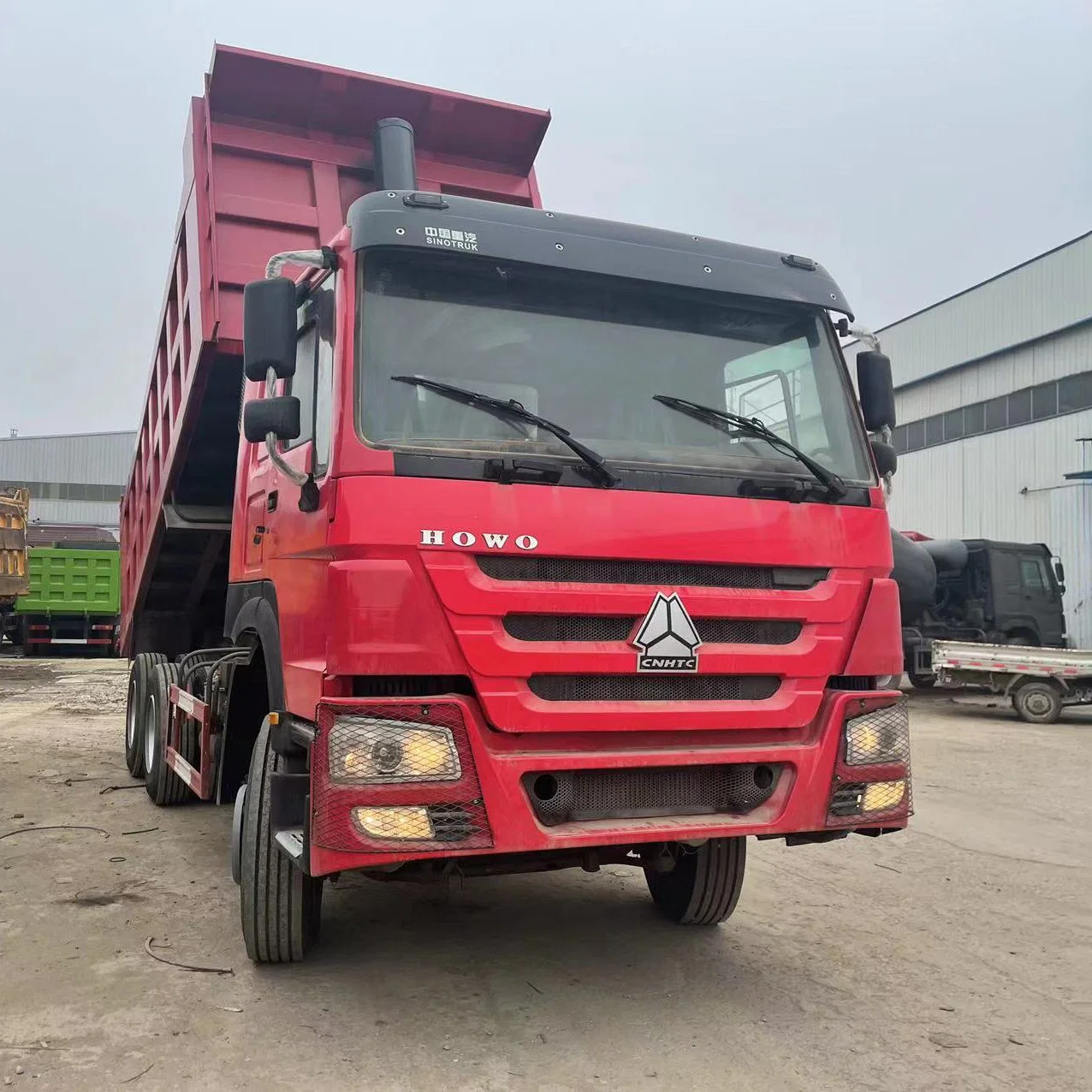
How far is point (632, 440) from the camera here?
3539mm

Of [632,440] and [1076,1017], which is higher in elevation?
[632,440]

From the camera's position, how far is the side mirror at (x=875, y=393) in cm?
409

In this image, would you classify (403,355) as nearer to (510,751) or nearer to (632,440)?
(632,440)

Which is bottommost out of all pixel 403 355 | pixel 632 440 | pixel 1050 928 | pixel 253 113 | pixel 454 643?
pixel 1050 928

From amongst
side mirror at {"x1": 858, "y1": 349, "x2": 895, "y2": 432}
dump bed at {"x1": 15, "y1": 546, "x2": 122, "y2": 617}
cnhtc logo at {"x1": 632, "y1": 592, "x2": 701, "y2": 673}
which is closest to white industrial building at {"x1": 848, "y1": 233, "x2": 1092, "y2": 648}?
dump bed at {"x1": 15, "y1": 546, "x2": 122, "y2": 617}

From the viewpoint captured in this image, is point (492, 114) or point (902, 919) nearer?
point (902, 919)

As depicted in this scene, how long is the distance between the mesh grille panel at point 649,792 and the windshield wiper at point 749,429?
39.3 inches

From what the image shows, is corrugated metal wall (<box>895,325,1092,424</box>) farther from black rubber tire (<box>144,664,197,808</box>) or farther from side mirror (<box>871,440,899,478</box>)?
side mirror (<box>871,440,899,478</box>)

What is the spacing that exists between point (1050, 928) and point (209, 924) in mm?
3703

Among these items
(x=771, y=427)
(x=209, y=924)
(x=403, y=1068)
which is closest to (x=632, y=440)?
(x=771, y=427)

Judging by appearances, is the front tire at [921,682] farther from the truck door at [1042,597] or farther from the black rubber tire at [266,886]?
the black rubber tire at [266,886]

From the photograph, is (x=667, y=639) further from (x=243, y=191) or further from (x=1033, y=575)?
(x=1033, y=575)

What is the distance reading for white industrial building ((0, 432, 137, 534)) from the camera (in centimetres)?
4594

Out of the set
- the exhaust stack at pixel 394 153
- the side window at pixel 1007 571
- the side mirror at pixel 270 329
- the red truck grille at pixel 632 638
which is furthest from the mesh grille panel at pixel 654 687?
the side window at pixel 1007 571
